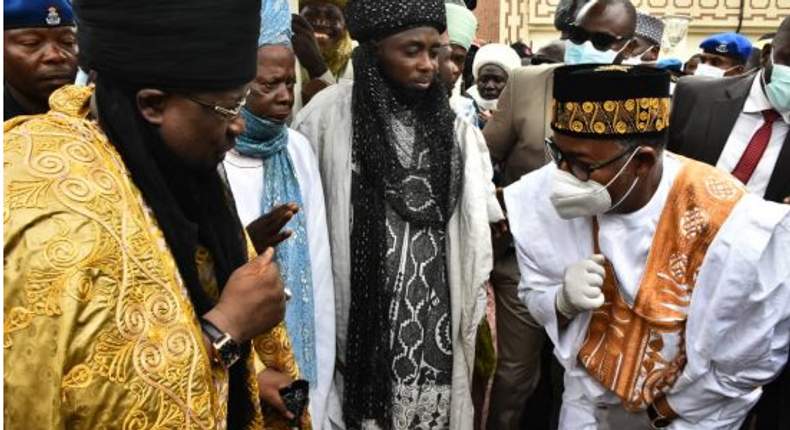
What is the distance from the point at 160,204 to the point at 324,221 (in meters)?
1.53

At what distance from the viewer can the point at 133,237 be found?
1491 mm

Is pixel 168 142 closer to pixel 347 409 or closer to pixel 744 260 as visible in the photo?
pixel 744 260

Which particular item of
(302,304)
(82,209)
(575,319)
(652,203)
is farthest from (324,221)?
(82,209)

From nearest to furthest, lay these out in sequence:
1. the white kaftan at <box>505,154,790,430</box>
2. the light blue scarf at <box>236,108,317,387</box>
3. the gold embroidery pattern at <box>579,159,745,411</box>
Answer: the white kaftan at <box>505,154,790,430</box>, the gold embroidery pattern at <box>579,159,745,411</box>, the light blue scarf at <box>236,108,317,387</box>

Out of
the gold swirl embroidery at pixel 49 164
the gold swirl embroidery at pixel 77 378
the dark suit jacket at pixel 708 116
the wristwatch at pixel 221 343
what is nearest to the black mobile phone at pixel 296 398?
the wristwatch at pixel 221 343

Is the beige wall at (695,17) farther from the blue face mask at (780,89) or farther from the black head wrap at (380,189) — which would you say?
the black head wrap at (380,189)

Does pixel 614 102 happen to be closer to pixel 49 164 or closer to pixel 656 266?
pixel 656 266

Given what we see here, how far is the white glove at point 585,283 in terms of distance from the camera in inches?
99.6

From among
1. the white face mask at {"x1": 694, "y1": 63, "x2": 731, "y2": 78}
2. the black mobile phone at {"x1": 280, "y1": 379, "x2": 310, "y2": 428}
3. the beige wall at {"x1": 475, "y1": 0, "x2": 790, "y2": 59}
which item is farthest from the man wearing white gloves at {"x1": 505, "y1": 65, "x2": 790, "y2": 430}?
the beige wall at {"x1": 475, "y1": 0, "x2": 790, "y2": 59}

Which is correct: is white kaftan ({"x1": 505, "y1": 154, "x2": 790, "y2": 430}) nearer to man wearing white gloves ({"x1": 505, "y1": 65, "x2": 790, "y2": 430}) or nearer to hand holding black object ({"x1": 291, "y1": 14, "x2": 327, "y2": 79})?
man wearing white gloves ({"x1": 505, "y1": 65, "x2": 790, "y2": 430})

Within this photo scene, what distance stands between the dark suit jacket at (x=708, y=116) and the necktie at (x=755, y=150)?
0.08m

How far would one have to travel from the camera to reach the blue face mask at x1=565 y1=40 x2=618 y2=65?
4.36 metres

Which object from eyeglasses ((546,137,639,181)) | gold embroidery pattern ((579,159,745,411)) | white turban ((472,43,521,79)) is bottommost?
white turban ((472,43,521,79))

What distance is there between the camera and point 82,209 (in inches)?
56.9
